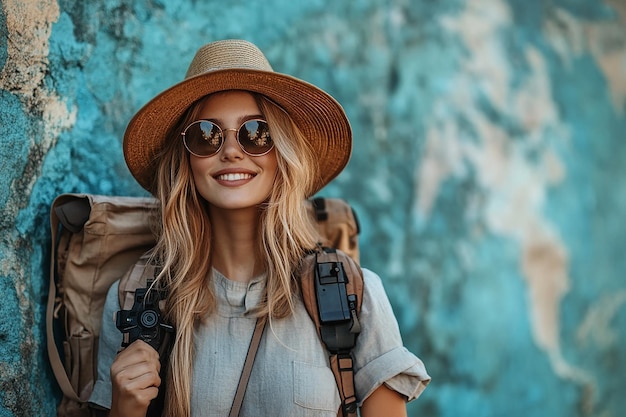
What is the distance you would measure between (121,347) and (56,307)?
0.36 m

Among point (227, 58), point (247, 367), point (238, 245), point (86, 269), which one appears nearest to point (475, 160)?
point (238, 245)

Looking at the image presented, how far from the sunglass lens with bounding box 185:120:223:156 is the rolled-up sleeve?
0.69 metres

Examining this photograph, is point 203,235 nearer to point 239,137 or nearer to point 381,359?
point 239,137

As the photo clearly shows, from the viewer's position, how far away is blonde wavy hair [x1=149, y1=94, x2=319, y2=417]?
2.54 m

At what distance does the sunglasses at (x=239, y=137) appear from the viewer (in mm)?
2516

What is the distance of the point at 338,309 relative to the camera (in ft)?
8.04

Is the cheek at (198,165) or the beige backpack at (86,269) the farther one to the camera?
the beige backpack at (86,269)

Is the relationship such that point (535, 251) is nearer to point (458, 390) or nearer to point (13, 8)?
point (458, 390)

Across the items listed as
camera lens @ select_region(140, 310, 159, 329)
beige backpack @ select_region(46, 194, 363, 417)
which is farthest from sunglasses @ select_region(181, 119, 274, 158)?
camera lens @ select_region(140, 310, 159, 329)

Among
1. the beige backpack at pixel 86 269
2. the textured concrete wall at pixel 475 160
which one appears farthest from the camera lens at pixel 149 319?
the textured concrete wall at pixel 475 160

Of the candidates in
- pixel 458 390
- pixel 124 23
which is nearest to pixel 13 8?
pixel 124 23

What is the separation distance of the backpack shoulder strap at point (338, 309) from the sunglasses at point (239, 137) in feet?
1.38

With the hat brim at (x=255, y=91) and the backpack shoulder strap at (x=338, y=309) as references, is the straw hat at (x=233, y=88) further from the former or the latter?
the backpack shoulder strap at (x=338, y=309)

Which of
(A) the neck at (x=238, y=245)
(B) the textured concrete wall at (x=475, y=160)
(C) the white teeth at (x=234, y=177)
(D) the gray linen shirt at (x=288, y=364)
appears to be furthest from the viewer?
(B) the textured concrete wall at (x=475, y=160)
